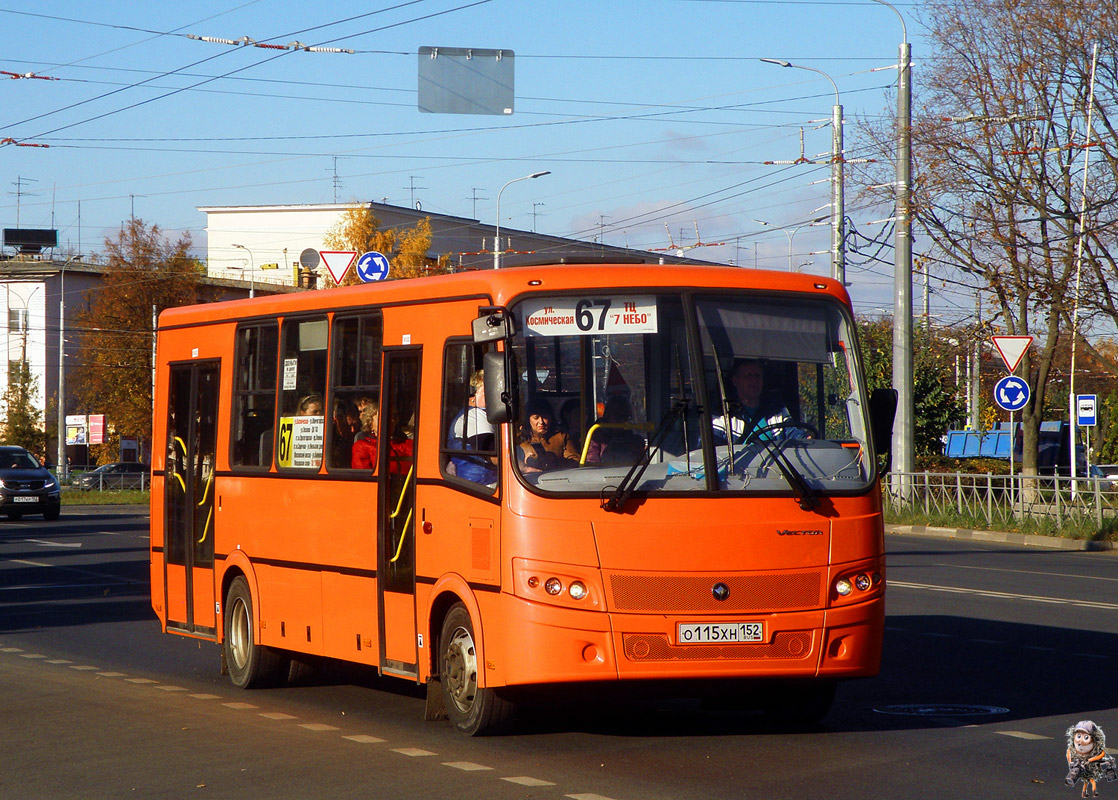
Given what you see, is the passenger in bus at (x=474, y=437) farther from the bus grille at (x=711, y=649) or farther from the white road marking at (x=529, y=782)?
the white road marking at (x=529, y=782)

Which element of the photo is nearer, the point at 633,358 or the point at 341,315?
the point at 633,358

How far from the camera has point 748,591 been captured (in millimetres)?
8484

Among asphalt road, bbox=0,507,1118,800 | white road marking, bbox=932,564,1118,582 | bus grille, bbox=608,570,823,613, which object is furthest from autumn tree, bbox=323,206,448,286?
bus grille, bbox=608,570,823,613

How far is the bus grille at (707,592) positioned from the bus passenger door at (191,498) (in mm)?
4963

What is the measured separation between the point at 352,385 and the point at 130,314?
63.9m

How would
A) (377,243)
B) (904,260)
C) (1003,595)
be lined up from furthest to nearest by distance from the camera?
1. (377,243)
2. (904,260)
3. (1003,595)

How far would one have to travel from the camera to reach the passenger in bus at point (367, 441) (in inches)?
399

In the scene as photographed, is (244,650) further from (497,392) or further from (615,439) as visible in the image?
(615,439)

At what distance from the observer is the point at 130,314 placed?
7162cm

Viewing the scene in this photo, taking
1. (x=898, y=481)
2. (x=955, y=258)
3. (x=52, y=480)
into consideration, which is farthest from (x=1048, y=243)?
(x=52, y=480)

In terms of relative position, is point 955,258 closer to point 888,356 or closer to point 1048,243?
point 1048,243

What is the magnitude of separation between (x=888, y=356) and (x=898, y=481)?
1303 cm

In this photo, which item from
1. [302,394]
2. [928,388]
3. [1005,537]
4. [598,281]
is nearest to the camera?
[598,281]

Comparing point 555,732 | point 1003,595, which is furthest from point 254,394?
point 1003,595
